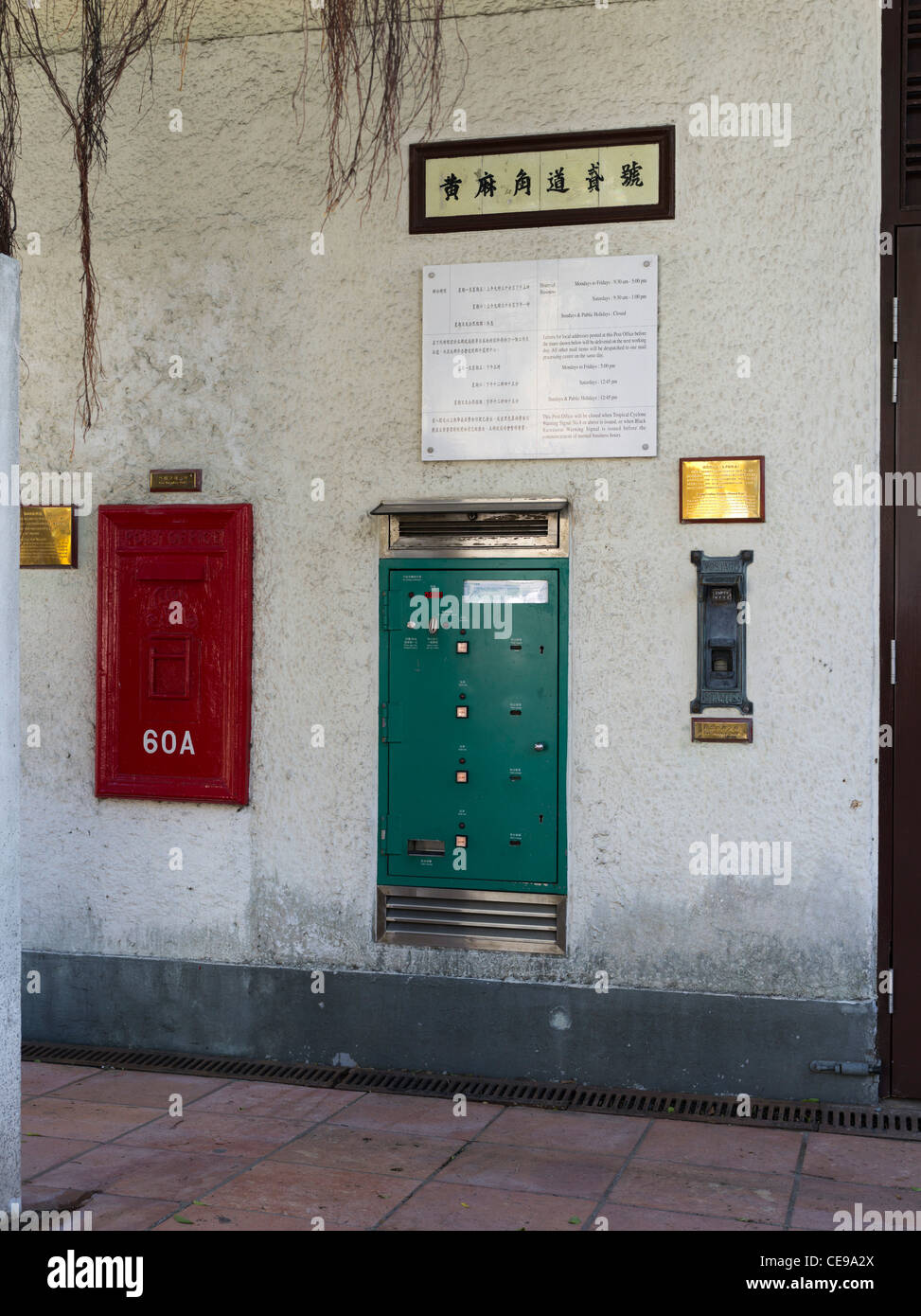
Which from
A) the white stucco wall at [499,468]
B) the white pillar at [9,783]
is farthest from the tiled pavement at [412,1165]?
the white stucco wall at [499,468]

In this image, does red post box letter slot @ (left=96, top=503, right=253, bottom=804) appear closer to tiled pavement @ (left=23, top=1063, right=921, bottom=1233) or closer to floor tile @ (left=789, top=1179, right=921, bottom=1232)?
tiled pavement @ (left=23, top=1063, right=921, bottom=1233)

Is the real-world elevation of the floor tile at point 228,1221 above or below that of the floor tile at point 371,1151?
above

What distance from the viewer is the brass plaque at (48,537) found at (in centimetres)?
613

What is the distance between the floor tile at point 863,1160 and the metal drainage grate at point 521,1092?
8 cm

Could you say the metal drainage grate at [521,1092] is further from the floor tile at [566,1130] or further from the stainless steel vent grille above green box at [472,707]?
the stainless steel vent grille above green box at [472,707]

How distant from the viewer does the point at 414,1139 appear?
4.88m

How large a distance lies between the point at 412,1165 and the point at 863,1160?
161 centimetres

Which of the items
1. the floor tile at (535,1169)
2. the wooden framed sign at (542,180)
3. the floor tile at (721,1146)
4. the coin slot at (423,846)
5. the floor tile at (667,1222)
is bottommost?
the floor tile at (721,1146)

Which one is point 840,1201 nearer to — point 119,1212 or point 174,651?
point 119,1212

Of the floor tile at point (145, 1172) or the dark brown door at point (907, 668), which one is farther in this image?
the dark brown door at point (907, 668)

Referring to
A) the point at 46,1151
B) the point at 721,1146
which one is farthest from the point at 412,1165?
the point at 46,1151

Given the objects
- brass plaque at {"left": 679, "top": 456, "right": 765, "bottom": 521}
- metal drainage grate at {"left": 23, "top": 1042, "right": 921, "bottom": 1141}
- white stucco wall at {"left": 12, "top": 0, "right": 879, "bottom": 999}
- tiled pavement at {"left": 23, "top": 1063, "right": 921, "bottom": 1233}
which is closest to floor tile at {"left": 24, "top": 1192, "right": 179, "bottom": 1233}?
tiled pavement at {"left": 23, "top": 1063, "right": 921, "bottom": 1233}

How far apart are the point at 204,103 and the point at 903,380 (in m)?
3.33

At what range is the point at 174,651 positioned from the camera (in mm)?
5938
